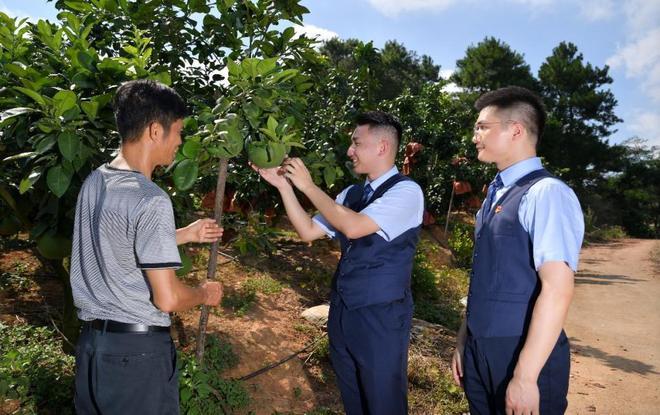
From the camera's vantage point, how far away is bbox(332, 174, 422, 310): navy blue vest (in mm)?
2502

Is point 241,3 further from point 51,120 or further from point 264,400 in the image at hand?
point 264,400

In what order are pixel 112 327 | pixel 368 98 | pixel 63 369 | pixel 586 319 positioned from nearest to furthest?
pixel 112 327, pixel 63 369, pixel 368 98, pixel 586 319

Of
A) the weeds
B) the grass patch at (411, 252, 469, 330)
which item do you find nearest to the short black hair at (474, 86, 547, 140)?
the grass patch at (411, 252, 469, 330)

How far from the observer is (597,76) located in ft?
87.6

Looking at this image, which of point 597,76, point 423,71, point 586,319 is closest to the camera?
point 586,319

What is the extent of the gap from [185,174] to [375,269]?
106 cm

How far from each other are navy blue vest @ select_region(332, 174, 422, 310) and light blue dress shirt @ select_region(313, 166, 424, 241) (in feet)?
0.13

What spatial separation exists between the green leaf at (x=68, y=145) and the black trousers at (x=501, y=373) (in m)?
1.73

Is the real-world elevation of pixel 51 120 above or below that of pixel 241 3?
below

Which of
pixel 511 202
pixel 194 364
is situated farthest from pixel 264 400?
pixel 511 202

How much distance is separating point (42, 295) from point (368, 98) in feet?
11.7

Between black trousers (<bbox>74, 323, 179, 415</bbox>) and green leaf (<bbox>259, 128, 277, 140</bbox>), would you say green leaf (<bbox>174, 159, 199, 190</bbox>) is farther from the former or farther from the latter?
black trousers (<bbox>74, 323, 179, 415</bbox>)

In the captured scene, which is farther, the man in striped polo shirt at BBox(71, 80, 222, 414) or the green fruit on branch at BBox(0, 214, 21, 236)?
the green fruit on branch at BBox(0, 214, 21, 236)

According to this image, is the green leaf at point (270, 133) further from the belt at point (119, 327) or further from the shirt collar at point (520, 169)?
the shirt collar at point (520, 169)
